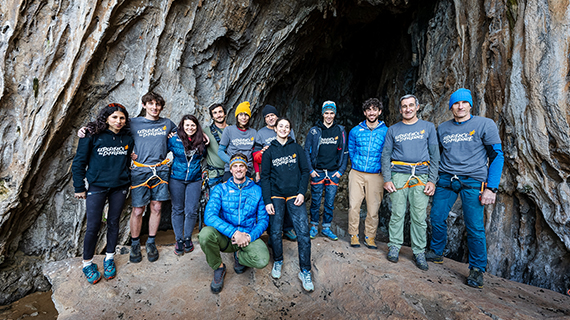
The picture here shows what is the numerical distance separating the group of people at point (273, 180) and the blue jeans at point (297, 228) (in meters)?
0.01

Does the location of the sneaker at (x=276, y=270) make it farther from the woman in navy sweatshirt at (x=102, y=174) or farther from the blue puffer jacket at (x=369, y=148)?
the woman in navy sweatshirt at (x=102, y=174)

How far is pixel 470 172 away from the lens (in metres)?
3.45

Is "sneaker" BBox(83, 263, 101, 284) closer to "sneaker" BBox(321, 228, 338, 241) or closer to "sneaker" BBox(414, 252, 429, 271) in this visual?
"sneaker" BBox(321, 228, 338, 241)

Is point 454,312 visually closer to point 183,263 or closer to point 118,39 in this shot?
point 183,263

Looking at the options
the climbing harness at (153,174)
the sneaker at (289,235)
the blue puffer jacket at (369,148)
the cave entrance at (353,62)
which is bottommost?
the sneaker at (289,235)

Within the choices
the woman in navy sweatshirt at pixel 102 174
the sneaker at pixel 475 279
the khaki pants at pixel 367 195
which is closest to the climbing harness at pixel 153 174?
the woman in navy sweatshirt at pixel 102 174

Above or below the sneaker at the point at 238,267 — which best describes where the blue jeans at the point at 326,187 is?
above

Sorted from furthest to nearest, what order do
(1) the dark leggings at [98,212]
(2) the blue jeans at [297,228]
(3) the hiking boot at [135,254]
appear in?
(3) the hiking boot at [135,254], (2) the blue jeans at [297,228], (1) the dark leggings at [98,212]

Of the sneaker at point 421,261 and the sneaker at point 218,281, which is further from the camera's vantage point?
the sneaker at point 421,261

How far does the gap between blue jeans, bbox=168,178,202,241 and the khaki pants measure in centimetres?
274

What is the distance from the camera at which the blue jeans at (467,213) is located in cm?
328

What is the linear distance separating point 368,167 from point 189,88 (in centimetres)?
500

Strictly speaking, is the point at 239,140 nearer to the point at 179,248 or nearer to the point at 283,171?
the point at 283,171

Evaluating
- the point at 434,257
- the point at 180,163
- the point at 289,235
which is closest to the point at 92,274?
the point at 180,163
